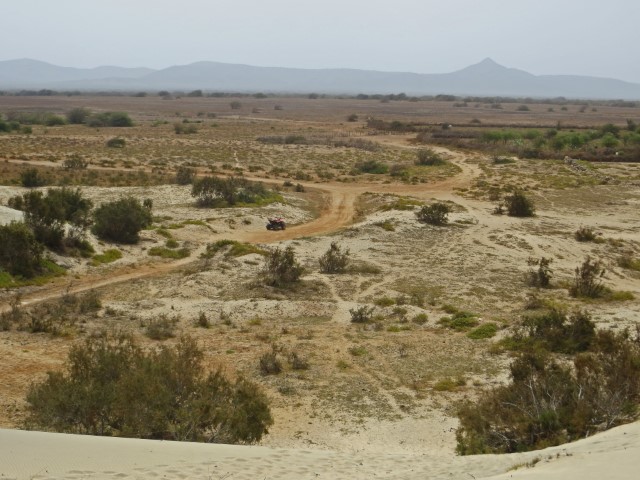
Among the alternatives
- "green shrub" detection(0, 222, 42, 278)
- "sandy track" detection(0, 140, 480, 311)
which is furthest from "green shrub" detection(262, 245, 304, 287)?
"green shrub" detection(0, 222, 42, 278)

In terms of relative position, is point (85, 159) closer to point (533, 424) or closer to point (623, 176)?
point (623, 176)

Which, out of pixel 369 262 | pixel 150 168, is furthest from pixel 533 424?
pixel 150 168

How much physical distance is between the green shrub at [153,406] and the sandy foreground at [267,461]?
862 mm

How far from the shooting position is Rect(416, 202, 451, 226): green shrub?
3259cm

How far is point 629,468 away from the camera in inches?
279

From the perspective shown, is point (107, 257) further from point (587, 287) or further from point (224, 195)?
point (587, 287)

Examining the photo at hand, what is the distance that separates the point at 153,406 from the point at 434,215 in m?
24.4

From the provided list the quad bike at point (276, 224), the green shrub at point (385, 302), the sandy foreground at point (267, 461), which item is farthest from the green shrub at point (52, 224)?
the sandy foreground at point (267, 461)

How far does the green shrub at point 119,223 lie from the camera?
26.0 meters

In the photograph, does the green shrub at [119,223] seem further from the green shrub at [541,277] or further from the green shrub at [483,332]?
the green shrub at [541,277]

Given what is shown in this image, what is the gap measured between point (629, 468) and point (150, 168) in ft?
159

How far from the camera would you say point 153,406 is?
33.1 feet

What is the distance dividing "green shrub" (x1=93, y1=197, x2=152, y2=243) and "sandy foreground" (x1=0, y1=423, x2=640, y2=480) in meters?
17.4

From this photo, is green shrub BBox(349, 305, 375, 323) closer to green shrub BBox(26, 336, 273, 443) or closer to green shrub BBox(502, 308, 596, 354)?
green shrub BBox(502, 308, 596, 354)
